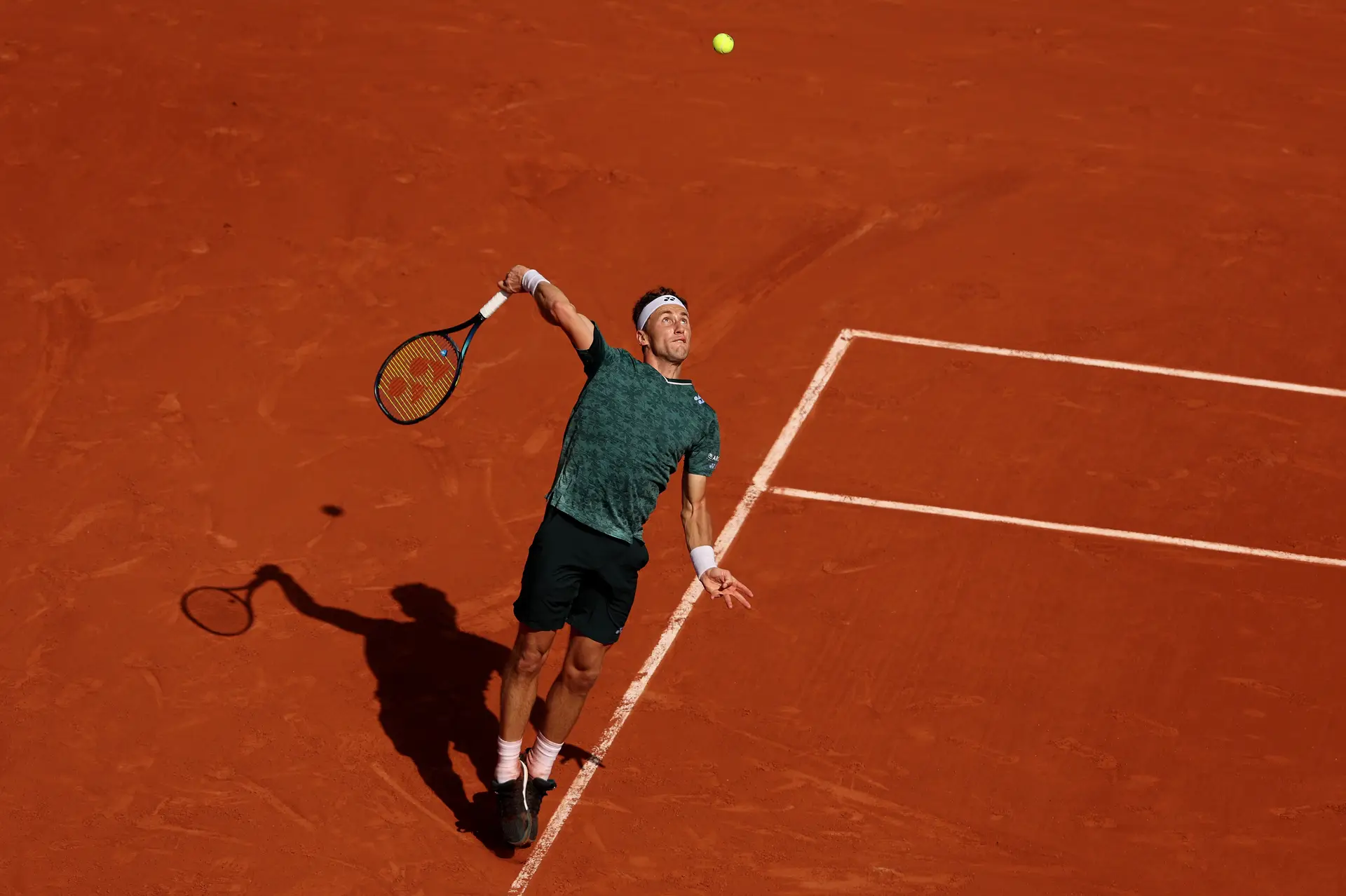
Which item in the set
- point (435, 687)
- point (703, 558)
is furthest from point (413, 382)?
point (703, 558)

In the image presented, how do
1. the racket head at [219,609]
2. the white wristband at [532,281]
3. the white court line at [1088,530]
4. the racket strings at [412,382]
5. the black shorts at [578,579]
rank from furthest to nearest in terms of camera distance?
the white court line at [1088,530]
the racket head at [219,609]
the racket strings at [412,382]
the white wristband at [532,281]
the black shorts at [578,579]

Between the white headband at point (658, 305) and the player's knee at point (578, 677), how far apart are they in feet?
5.60

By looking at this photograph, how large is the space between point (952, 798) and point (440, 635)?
318 centimetres

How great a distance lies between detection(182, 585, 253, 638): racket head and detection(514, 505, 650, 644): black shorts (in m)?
2.53

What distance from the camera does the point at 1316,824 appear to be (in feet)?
27.7

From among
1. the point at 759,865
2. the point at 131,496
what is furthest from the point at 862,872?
the point at 131,496

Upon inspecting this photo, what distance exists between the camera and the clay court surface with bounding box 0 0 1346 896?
8.26 metres

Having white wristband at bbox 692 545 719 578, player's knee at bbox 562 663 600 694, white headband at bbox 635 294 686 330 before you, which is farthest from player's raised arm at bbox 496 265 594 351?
player's knee at bbox 562 663 600 694

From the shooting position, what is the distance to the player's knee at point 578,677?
7.58m

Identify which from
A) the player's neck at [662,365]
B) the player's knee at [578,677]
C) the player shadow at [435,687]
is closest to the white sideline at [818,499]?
the player shadow at [435,687]

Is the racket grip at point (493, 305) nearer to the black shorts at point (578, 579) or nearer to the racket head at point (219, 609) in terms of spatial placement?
the black shorts at point (578, 579)

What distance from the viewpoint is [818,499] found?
10.5m

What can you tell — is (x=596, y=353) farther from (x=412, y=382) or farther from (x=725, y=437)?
(x=725, y=437)

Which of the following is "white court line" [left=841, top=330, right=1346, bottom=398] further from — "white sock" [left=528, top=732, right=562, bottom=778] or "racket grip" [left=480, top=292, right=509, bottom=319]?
"white sock" [left=528, top=732, right=562, bottom=778]
